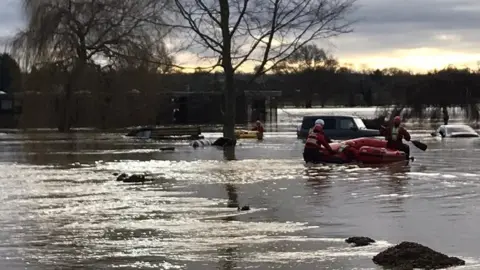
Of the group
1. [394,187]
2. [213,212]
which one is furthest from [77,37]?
[213,212]

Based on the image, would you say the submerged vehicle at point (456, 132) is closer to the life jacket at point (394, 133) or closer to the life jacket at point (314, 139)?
the life jacket at point (394, 133)

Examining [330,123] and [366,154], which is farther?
[330,123]

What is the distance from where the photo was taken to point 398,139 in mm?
Result: 26969

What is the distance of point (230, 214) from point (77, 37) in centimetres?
4559

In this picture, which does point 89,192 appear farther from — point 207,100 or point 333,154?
point 207,100

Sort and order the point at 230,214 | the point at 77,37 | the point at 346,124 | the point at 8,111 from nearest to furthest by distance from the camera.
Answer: the point at 230,214 → the point at 346,124 → the point at 77,37 → the point at 8,111

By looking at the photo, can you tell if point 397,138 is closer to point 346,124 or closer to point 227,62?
point 227,62

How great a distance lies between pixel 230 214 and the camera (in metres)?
14.5

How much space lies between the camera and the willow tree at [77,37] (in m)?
57.0

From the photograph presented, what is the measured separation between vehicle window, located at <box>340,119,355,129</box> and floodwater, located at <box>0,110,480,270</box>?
18009 mm

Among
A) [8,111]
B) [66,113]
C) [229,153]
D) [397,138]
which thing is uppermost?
[8,111]

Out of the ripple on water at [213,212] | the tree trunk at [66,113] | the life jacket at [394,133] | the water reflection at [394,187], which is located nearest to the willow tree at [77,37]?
the tree trunk at [66,113]

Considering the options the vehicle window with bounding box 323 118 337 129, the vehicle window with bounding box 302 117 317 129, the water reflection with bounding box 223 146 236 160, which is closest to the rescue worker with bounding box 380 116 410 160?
the water reflection with bounding box 223 146 236 160

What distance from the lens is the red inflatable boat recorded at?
25688 millimetres
